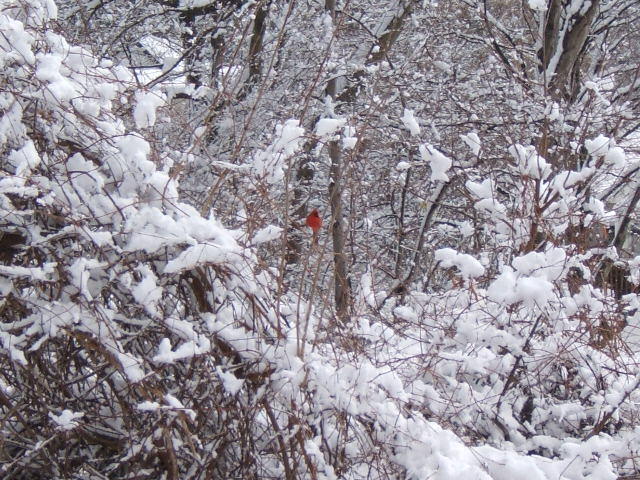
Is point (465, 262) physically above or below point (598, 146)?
below

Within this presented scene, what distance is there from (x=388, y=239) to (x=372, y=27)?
2725mm

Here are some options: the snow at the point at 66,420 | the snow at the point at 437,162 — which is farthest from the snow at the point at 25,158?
the snow at the point at 437,162

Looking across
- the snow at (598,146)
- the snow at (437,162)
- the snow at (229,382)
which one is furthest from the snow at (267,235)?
the snow at (598,146)

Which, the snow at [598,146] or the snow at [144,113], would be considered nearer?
the snow at [144,113]

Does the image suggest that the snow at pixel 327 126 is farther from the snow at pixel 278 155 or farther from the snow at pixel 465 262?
the snow at pixel 465 262

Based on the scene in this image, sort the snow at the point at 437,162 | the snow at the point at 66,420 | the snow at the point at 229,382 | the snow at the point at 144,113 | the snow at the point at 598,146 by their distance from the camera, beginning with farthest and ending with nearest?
1. the snow at the point at 437,162
2. the snow at the point at 598,146
3. the snow at the point at 144,113
4. the snow at the point at 229,382
5. the snow at the point at 66,420

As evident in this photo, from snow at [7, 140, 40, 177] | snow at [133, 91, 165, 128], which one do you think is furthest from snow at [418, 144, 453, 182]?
snow at [7, 140, 40, 177]

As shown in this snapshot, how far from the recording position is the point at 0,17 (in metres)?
1.88

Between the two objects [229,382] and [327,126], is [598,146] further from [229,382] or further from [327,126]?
[229,382]

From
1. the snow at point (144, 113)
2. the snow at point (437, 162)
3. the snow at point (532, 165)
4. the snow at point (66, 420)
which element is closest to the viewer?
the snow at point (66, 420)

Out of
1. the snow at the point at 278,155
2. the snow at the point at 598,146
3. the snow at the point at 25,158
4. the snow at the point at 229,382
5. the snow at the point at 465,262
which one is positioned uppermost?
the snow at the point at 598,146

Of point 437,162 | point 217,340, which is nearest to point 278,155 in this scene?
point 217,340

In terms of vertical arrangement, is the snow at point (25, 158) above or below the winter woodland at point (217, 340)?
above

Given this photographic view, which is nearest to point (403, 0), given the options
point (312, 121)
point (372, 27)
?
point (372, 27)
